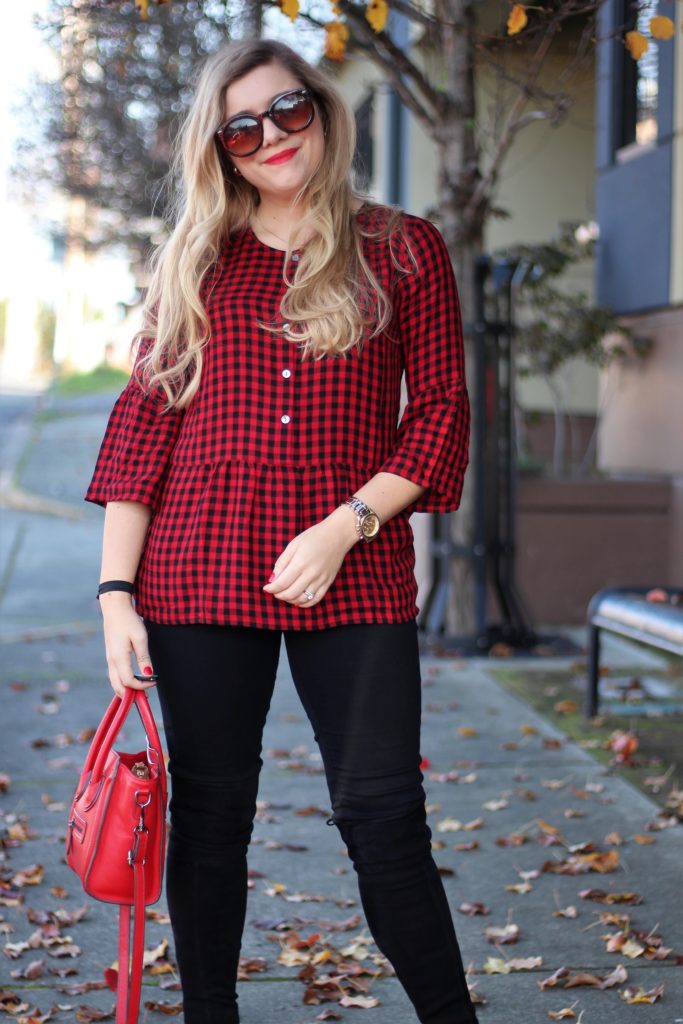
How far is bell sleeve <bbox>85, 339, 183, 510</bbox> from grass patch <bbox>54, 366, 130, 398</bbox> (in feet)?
83.7

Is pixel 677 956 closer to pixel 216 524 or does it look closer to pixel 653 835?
pixel 653 835

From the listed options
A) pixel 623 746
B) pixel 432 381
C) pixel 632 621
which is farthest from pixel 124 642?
pixel 632 621

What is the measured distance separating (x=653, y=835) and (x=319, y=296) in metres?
2.52

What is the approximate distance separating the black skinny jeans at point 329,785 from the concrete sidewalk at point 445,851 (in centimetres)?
66

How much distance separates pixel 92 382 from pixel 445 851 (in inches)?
1114

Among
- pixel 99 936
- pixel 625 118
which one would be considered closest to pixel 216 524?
pixel 99 936

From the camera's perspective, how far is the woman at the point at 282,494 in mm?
2252

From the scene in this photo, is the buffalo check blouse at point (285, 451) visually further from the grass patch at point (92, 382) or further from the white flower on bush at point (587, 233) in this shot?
the grass patch at point (92, 382)

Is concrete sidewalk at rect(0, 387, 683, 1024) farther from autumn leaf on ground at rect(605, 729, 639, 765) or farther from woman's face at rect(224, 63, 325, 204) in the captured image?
woman's face at rect(224, 63, 325, 204)

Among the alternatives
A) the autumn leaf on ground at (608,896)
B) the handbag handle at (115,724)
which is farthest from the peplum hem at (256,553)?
the autumn leaf on ground at (608,896)

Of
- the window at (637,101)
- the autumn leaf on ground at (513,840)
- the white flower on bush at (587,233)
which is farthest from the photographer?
the white flower on bush at (587,233)

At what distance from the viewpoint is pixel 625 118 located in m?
A: 8.97

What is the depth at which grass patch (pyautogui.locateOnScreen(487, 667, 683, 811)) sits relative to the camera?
4.78 metres

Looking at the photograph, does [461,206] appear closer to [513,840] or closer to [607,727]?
→ [607,727]
